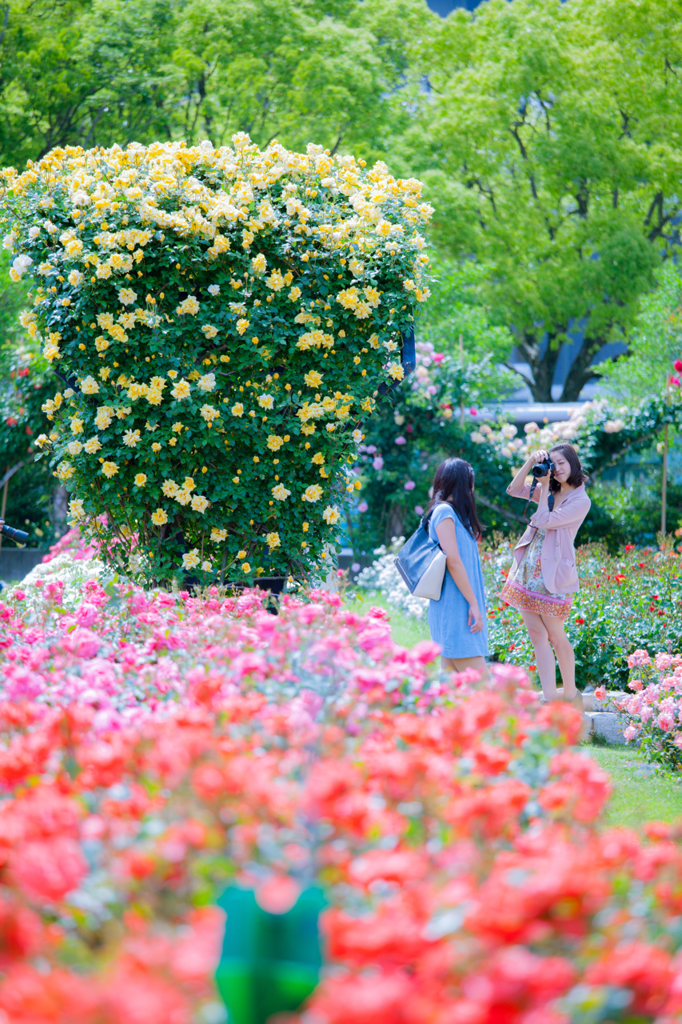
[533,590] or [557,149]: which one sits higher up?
[557,149]

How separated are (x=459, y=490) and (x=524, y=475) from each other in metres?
1.07

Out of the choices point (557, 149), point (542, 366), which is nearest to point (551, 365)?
point (542, 366)

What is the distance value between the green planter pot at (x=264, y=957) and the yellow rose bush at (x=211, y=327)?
10.6ft

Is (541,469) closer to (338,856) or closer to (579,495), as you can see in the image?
(579,495)

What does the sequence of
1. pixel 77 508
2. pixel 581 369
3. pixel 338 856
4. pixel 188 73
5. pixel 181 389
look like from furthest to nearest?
1. pixel 581 369
2. pixel 188 73
3. pixel 77 508
4. pixel 181 389
5. pixel 338 856

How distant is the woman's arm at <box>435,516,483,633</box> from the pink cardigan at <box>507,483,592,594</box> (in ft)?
3.18

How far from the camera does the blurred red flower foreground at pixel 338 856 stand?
1.09 metres

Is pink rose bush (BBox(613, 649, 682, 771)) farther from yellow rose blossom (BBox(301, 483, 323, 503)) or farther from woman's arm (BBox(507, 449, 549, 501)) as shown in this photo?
yellow rose blossom (BBox(301, 483, 323, 503))

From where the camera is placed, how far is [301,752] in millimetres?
1687

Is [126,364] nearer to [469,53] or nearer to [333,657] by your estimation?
[333,657]

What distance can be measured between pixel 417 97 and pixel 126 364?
13094 millimetres

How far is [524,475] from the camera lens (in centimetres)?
520

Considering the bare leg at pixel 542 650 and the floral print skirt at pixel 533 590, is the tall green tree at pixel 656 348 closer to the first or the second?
the floral print skirt at pixel 533 590

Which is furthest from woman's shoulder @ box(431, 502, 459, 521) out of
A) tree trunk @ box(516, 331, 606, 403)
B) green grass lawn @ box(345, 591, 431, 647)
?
Answer: tree trunk @ box(516, 331, 606, 403)
